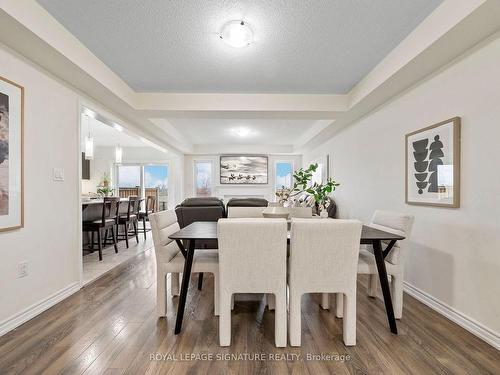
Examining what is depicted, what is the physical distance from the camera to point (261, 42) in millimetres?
2322

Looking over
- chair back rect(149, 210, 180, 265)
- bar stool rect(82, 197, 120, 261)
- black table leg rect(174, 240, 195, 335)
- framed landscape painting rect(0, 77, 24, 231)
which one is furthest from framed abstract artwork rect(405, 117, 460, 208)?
bar stool rect(82, 197, 120, 261)

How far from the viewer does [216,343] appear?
1831mm

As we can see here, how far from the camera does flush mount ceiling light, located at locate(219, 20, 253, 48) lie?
80.4 inches

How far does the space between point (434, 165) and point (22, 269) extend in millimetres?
3647

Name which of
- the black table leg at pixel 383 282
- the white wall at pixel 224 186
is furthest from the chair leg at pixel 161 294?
the white wall at pixel 224 186

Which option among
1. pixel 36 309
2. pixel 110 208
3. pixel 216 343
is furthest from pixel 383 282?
pixel 110 208

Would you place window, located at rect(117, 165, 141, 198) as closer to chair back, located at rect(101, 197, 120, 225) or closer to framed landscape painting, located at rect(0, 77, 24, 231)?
chair back, located at rect(101, 197, 120, 225)

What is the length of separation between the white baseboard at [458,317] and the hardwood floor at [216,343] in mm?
54

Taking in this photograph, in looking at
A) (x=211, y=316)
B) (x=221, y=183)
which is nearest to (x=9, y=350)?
(x=211, y=316)

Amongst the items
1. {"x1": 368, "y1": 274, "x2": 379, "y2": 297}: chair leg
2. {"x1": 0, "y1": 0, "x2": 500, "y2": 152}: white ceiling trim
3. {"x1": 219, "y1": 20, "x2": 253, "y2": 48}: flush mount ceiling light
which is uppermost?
{"x1": 219, "y1": 20, "x2": 253, "y2": 48}: flush mount ceiling light

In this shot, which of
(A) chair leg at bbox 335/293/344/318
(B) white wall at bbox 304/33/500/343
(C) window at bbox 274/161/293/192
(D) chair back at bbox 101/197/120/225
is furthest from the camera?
(C) window at bbox 274/161/293/192

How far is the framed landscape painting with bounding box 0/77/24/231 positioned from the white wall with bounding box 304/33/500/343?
3.54 m

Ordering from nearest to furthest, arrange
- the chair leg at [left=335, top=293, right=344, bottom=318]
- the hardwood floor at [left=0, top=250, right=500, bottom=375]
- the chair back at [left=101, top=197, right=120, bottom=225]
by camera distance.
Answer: the hardwood floor at [left=0, top=250, right=500, bottom=375]
the chair leg at [left=335, top=293, right=344, bottom=318]
the chair back at [left=101, top=197, right=120, bottom=225]

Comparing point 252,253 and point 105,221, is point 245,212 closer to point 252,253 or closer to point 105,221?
point 252,253
